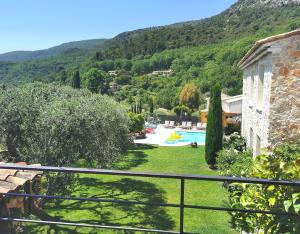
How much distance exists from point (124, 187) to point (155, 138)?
1542 cm

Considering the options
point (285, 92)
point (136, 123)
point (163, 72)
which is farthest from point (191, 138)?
point (163, 72)

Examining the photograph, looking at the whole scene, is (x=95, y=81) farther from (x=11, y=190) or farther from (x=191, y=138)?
(x=11, y=190)

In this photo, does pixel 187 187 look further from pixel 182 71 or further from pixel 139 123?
pixel 182 71

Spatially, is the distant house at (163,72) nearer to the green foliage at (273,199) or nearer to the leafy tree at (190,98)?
the leafy tree at (190,98)

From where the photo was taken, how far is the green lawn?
30.4ft

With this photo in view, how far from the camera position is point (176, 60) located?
77.7m

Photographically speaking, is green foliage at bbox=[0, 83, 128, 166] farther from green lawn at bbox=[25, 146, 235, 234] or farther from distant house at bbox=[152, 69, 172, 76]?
distant house at bbox=[152, 69, 172, 76]

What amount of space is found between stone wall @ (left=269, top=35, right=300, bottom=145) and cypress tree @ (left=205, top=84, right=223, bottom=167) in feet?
24.5

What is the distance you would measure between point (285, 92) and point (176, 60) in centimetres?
7006

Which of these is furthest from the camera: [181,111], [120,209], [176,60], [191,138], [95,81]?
[176,60]

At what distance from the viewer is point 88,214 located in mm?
10055

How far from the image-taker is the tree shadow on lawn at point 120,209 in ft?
30.9

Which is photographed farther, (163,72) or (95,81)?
(163,72)

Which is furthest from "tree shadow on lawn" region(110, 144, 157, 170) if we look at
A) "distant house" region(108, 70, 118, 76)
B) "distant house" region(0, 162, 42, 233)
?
"distant house" region(108, 70, 118, 76)
